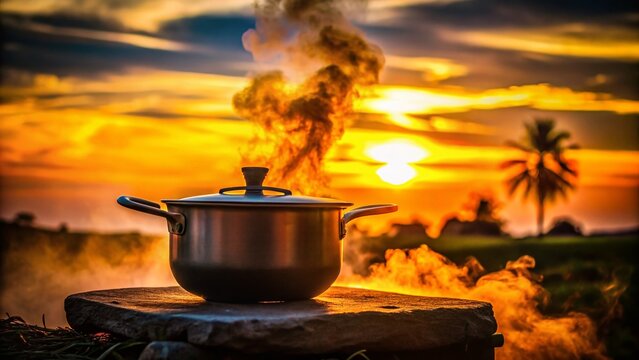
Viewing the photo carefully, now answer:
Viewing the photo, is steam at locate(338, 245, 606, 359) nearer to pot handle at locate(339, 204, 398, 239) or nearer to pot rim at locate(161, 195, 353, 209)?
pot handle at locate(339, 204, 398, 239)

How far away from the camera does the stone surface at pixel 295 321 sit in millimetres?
3682

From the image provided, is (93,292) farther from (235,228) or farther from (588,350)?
(588,350)

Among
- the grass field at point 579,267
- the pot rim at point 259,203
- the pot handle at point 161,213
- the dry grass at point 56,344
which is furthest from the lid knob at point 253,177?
the grass field at point 579,267

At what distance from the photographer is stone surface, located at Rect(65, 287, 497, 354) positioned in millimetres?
3682

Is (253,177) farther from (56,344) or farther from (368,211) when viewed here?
(56,344)

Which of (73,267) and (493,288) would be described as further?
(73,267)

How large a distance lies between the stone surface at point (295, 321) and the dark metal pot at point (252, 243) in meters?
0.12

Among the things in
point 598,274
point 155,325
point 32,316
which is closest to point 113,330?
→ point 155,325

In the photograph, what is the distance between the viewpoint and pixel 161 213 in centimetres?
434

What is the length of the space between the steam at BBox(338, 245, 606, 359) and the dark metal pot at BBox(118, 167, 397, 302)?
165 cm

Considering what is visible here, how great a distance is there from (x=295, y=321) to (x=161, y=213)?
1.07 metres

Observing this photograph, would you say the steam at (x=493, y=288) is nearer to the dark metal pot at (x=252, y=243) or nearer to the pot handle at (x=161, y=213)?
the dark metal pot at (x=252, y=243)

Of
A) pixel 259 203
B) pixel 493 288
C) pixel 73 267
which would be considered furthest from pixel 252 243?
pixel 73 267

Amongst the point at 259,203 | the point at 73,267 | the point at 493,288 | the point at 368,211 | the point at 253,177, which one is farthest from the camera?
the point at 73,267
